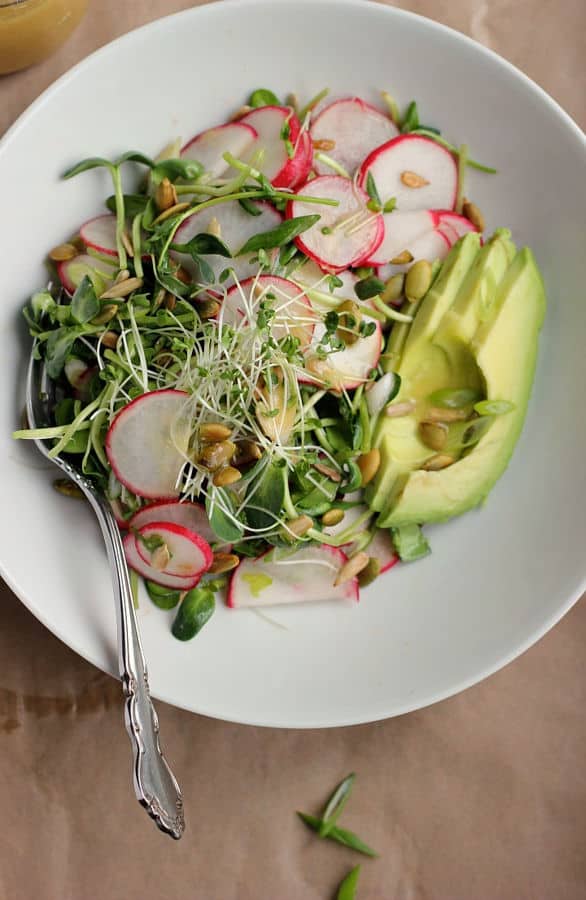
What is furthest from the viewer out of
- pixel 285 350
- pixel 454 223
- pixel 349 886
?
pixel 349 886

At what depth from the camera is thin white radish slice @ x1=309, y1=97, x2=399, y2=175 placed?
145 centimetres

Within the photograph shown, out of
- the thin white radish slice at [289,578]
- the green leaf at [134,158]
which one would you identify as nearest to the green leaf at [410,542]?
the thin white radish slice at [289,578]

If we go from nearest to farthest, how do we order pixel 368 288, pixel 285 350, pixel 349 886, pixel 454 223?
1. pixel 285 350
2. pixel 368 288
3. pixel 454 223
4. pixel 349 886

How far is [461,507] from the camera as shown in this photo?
1.40 meters

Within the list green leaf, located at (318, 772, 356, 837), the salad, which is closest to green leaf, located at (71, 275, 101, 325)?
the salad

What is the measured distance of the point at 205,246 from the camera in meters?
1.30

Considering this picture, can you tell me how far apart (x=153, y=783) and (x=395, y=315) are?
36.0 inches

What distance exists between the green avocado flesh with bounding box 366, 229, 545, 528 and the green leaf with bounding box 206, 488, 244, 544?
261 millimetres

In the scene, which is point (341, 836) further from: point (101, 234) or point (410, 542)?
point (101, 234)

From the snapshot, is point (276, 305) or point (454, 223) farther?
point (454, 223)

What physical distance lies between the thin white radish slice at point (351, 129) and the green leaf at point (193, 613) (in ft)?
2.82

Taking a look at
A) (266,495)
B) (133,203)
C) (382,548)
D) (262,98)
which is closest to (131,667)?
(266,495)

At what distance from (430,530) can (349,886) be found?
0.76 metres

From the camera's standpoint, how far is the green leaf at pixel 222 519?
1277 mm
